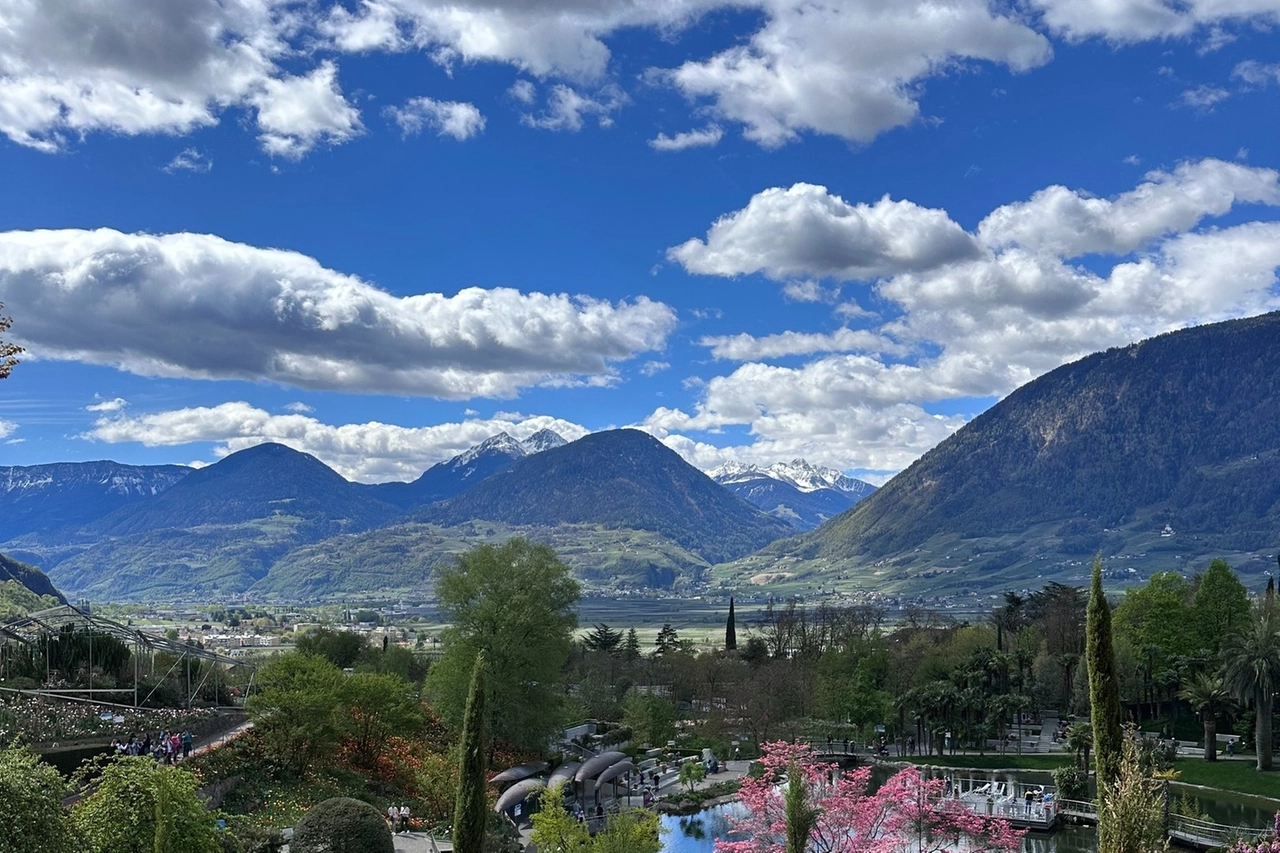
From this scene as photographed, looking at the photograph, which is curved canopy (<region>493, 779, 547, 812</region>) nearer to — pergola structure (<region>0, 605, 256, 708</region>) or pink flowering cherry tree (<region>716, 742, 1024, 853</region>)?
pink flowering cherry tree (<region>716, 742, 1024, 853</region>)

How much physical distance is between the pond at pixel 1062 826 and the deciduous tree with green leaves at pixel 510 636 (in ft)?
33.9

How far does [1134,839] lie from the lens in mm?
16750

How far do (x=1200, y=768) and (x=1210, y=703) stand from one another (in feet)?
14.8

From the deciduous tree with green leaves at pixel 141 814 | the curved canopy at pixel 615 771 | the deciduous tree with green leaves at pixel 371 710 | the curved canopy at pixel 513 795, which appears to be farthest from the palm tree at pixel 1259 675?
the deciduous tree with green leaves at pixel 141 814

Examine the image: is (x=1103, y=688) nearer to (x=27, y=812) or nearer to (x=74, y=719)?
(x=27, y=812)

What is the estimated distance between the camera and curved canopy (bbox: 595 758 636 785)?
58812 millimetres

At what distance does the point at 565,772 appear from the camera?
5950 cm

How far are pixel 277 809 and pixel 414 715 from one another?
14.8m

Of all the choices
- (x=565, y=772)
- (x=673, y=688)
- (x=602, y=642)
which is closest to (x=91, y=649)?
(x=565, y=772)

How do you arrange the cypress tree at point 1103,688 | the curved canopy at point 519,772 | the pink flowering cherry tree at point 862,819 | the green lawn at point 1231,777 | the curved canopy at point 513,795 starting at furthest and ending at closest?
1. the green lawn at point 1231,777
2. the curved canopy at point 519,772
3. the curved canopy at point 513,795
4. the pink flowering cherry tree at point 862,819
5. the cypress tree at point 1103,688

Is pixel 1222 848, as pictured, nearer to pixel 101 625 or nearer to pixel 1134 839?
pixel 1134 839

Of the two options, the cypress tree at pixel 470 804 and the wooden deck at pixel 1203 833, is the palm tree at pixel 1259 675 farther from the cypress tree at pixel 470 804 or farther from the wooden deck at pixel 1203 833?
the cypress tree at pixel 470 804

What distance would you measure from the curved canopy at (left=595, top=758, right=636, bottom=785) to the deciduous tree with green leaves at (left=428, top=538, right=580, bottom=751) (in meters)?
4.64

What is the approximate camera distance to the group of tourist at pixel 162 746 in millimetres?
42281
